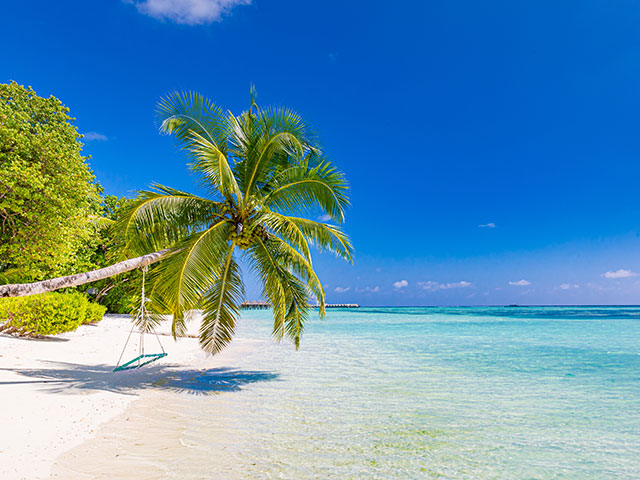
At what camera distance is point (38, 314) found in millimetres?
13461

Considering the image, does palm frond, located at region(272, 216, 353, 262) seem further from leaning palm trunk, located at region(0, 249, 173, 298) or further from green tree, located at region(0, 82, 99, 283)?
green tree, located at region(0, 82, 99, 283)

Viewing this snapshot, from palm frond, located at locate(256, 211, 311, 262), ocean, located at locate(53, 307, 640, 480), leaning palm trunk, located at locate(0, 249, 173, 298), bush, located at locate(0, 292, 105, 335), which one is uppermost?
palm frond, located at locate(256, 211, 311, 262)

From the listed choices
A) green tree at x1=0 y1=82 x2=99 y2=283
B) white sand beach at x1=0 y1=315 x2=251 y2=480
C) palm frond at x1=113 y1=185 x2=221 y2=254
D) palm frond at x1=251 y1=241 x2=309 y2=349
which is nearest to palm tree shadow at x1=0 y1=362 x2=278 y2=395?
white sand beach at x1=0 y1=315 x2=251 y2=480

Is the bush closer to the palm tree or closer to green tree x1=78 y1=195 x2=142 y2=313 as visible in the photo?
the palm tree

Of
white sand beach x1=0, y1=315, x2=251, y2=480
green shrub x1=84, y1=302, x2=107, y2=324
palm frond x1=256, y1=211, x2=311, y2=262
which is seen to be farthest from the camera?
green shrub x1=84, y1=302, x2=107, y2=324

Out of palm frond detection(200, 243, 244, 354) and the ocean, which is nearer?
the ocean

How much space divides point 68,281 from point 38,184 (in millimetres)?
8912

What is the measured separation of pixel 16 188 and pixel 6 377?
7.95m

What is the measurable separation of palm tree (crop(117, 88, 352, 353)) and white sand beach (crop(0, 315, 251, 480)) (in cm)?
199

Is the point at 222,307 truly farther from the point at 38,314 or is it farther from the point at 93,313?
the point at 93,313

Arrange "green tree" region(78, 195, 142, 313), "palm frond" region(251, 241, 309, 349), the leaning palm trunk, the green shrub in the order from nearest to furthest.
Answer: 1. the leaning palm trunk
2. "palm frond" region(251, 241, 309, 349)
3. the green shrub
4. "green tree" region(78, 195, 142, 313)

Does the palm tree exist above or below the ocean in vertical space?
above

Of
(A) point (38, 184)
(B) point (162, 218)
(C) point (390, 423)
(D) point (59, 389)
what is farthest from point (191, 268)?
(A) point (38, 184)

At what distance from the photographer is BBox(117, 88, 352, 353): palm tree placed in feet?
28.3
